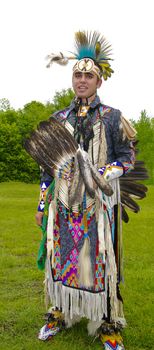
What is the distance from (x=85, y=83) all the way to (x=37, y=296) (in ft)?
7.81

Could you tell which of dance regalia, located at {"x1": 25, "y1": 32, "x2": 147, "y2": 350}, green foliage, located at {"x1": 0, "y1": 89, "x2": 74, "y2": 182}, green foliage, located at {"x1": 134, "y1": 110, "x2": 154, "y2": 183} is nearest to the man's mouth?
dance regalia, located at {"x1": 25, "y1": 32, "x2": 147, "y2": 350}

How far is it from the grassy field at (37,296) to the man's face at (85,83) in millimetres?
1933

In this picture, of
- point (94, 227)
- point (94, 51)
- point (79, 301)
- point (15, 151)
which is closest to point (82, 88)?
point (94, 51)

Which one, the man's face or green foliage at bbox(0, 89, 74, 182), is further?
green foliage at bbox(0, 89, 74, 182)

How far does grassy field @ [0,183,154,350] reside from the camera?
3580 mm

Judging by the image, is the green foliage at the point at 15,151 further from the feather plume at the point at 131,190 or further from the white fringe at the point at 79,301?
the white fringe at the point at 79,301

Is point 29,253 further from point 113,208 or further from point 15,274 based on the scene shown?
point 113,208

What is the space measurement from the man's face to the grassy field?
193cm

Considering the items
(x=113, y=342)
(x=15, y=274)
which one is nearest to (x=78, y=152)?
(x=113, y=342)

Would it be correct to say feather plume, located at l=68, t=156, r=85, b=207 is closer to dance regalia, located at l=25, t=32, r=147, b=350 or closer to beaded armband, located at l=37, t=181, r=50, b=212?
dance regalia, located at l=25, t=32, r=147, b=350

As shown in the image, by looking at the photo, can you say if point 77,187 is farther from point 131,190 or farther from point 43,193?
point 131,190

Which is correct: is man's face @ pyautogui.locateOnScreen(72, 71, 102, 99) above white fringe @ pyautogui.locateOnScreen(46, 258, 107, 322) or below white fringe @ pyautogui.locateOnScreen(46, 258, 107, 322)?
above

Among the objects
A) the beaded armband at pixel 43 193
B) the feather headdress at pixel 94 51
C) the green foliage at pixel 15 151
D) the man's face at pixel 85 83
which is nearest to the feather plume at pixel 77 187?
the beaded armband at pixel 43 193

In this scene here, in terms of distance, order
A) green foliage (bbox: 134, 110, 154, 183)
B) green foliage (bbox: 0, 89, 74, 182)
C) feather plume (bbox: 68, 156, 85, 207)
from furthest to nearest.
A: green foliage (bbox: 134, 110, 154, 183) < green foliage (bbox: 0, 89, 74, 182) < feather plume (bbox: 68, 156, 85, 207)
